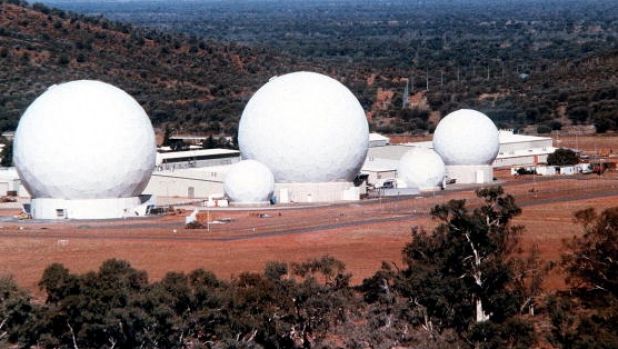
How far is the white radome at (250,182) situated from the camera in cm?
5853

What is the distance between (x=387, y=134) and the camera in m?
103

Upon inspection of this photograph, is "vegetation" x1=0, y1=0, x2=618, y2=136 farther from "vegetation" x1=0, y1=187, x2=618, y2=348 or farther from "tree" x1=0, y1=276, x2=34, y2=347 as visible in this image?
"tree" x1=0, y1=276, x2=34, y2=347

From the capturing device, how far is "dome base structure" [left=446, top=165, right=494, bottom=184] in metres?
70.6

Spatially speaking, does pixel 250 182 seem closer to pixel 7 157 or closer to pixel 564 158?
pixel 564 158

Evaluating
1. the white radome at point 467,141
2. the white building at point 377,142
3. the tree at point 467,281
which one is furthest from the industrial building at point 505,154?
the tree at point 467,281

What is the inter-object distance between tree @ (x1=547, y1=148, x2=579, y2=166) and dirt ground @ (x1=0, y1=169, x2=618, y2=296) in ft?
47.2

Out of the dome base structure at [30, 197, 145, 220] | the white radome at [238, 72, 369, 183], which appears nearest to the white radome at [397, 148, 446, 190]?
the white radome at [238, 72, 369, 183]

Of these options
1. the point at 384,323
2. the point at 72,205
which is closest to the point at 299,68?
the point at 72,205

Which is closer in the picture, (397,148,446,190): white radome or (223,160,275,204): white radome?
(223,160,275,204): white radome

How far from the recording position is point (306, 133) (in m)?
59.6

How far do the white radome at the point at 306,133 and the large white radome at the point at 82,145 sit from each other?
247 inches

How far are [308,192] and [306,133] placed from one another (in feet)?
9.10

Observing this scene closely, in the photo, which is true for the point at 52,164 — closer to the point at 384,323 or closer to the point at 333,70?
the point at 384,323

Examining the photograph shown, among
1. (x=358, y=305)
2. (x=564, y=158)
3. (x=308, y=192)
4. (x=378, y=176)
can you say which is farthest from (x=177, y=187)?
(x=358, y=305)
